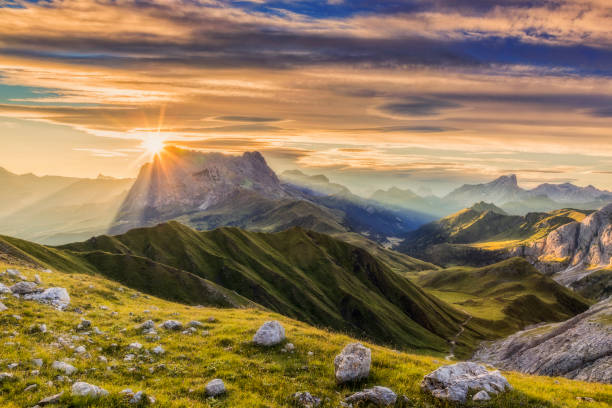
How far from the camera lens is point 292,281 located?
518ft

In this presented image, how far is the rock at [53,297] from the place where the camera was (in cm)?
2567

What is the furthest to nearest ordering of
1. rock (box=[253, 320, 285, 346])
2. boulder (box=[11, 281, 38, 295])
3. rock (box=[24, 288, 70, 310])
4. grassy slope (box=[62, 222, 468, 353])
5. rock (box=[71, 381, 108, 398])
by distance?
grassy slope (box=[62, 222, 468, 353])
boulder (box=[11, 281, 38, 295])
rock (box=[24, 288, 70, 310])
rock (box=[253, 320, 285, 346])
rock (box=[71, 381, 108, 398])

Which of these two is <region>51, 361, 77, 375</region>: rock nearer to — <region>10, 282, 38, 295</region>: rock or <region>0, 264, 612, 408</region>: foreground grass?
<region>0, 264, 612, 408</region>: foreground grass

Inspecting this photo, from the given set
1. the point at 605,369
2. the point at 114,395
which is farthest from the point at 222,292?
the point at 605,369

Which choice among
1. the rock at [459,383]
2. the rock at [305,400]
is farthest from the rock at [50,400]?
the rock at [459,383]

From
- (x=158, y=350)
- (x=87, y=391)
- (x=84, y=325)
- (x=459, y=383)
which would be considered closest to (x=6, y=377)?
(x=87, y=391)

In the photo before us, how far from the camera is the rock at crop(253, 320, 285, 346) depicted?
22250 millimetres

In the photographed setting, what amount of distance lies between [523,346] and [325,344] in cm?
13949

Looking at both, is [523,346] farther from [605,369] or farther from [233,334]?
[233,334]

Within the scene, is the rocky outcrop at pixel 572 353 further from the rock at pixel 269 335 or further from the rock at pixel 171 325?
the rock at pixel 171 325

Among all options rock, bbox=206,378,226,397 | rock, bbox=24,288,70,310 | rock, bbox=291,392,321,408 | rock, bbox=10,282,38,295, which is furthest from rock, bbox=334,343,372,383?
rock, bbox=10,282,38,295

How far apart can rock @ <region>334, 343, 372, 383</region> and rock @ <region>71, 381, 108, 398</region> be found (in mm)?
10596

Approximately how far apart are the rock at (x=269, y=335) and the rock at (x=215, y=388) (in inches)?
260

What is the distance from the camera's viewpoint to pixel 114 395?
13891 mm
